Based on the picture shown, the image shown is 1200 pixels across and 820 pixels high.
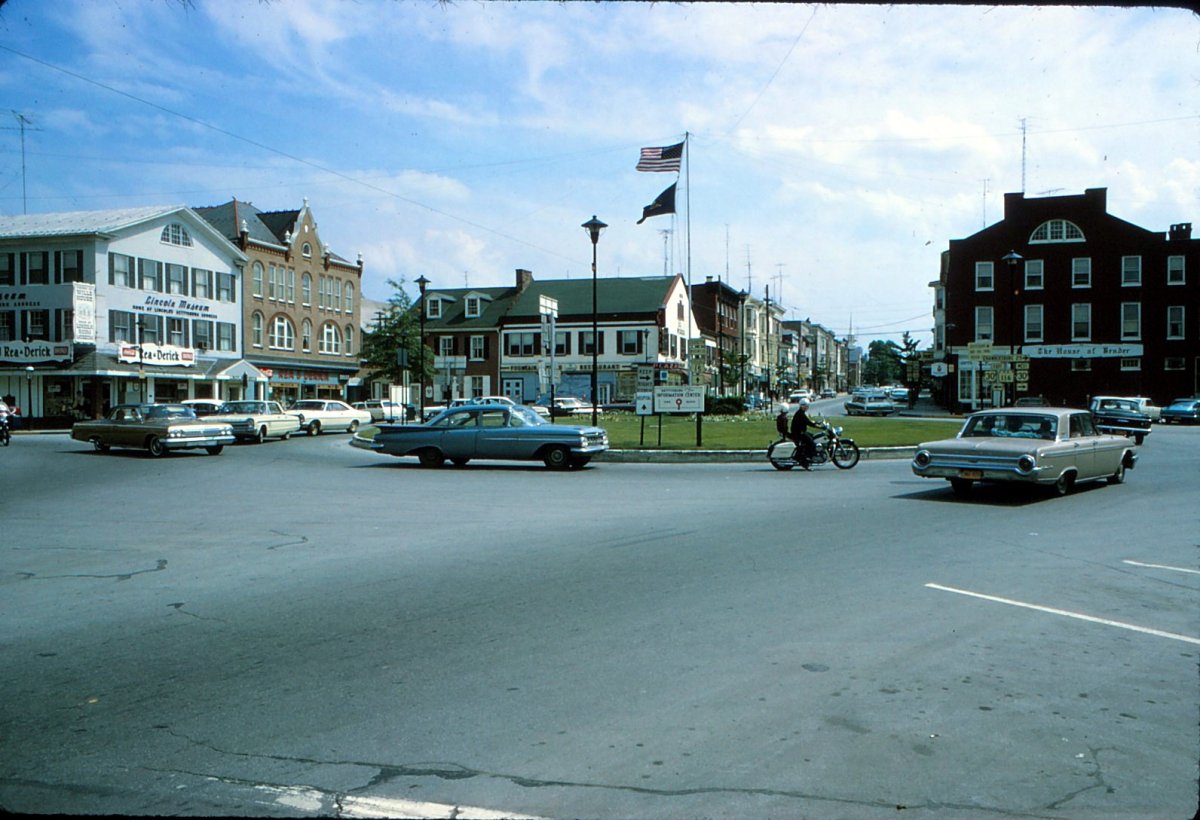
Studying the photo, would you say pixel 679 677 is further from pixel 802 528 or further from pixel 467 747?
pixel 802 528

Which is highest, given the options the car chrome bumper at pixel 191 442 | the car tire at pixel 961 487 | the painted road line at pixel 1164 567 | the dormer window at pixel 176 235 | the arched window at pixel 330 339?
the dormer window at pixel 176 235

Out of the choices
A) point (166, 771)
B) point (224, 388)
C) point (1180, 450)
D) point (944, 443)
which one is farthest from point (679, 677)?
point (224, 388)

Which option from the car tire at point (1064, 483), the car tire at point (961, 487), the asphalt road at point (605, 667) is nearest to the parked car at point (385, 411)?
the car tire at point (961, 487)

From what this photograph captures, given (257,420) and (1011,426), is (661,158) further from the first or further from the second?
(1011,426)

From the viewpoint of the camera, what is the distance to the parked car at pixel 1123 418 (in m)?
A: 31.9

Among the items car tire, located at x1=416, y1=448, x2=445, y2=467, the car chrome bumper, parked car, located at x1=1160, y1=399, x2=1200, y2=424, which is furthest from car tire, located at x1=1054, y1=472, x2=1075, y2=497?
parked car, located at x1=1160, y1=399, x2=1200, y2=424

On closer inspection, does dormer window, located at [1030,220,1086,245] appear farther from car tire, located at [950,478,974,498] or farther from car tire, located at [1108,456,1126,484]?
car tire, located at [950,478,974,498]

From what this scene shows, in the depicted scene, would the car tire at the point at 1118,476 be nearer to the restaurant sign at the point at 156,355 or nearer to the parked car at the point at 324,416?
the parked car at the point at 324,416

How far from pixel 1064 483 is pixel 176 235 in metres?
50.2

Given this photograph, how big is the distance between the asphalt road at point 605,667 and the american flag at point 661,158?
2198cm

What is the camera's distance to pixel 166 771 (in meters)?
4.04

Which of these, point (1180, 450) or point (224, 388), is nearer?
point (1180, 450)

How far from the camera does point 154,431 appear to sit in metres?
25.3

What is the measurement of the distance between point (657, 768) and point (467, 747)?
2.96 ft
